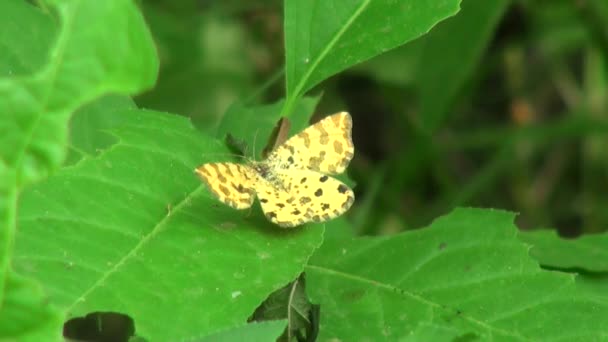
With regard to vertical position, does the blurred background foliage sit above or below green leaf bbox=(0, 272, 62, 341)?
above

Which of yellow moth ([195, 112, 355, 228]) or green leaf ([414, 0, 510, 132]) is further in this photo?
green leaf ([414, 0, 510, 132])

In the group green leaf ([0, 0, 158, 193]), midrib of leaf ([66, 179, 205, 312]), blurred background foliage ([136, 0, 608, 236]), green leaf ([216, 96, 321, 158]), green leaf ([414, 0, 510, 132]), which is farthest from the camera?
blurred background foliage ([136, 0, 608, 236])

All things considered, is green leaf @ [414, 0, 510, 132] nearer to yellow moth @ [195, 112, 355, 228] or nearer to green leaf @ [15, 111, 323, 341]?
yellow moth @ [195, 112, 355, 228]

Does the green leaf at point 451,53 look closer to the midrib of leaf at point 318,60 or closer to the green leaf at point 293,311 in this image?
the midrib of leaf at point 318,60

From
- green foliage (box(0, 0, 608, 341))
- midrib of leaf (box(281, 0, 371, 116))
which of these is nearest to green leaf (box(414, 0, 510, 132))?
green foliage (box(0, 0, 608, 341))

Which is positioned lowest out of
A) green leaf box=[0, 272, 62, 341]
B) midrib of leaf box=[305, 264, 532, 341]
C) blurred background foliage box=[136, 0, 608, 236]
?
green leaf box=[0, 272, 62, 341]

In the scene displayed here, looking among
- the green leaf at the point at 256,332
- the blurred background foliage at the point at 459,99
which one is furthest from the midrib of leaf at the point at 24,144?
the blurred background foliage at the point at 459,99
